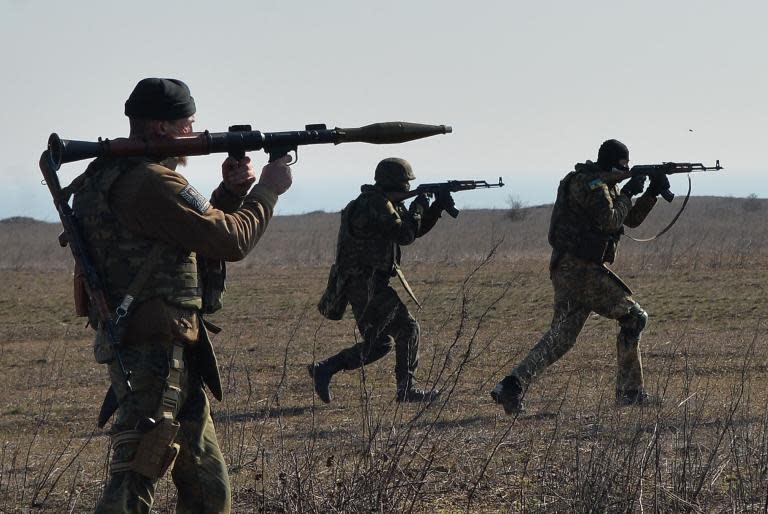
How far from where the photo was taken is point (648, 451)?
17.2 feet

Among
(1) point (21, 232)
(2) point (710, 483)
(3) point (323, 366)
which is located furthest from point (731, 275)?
(1) point (21, 232)

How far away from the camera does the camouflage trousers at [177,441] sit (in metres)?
4.50

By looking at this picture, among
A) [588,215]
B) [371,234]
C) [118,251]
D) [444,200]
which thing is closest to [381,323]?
[371,234]

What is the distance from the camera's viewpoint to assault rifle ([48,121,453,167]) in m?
4.58

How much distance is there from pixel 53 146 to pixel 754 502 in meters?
3.23

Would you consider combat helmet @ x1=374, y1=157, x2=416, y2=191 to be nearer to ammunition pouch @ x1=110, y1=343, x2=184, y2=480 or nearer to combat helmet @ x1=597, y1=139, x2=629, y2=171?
combat helmet @ x1=597, y1=139, x2=629, y2=171

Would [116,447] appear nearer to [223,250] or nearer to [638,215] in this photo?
[223,250]

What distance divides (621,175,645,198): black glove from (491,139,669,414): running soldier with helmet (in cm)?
4

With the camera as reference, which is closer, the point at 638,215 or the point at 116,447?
the point at 116,447

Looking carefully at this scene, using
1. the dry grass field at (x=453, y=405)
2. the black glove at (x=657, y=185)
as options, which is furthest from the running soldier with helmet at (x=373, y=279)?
the black glove at (x=657, y=185)

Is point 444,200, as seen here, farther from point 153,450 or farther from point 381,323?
point 153,450

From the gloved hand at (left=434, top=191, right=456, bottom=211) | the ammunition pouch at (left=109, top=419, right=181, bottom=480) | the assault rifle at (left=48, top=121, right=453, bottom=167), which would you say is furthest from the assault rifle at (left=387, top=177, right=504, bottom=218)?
the ammunition pouch at (left=109, top=419, right=181, bottom=480)

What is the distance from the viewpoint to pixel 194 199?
14.8 ft

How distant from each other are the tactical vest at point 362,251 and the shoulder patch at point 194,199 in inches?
203
